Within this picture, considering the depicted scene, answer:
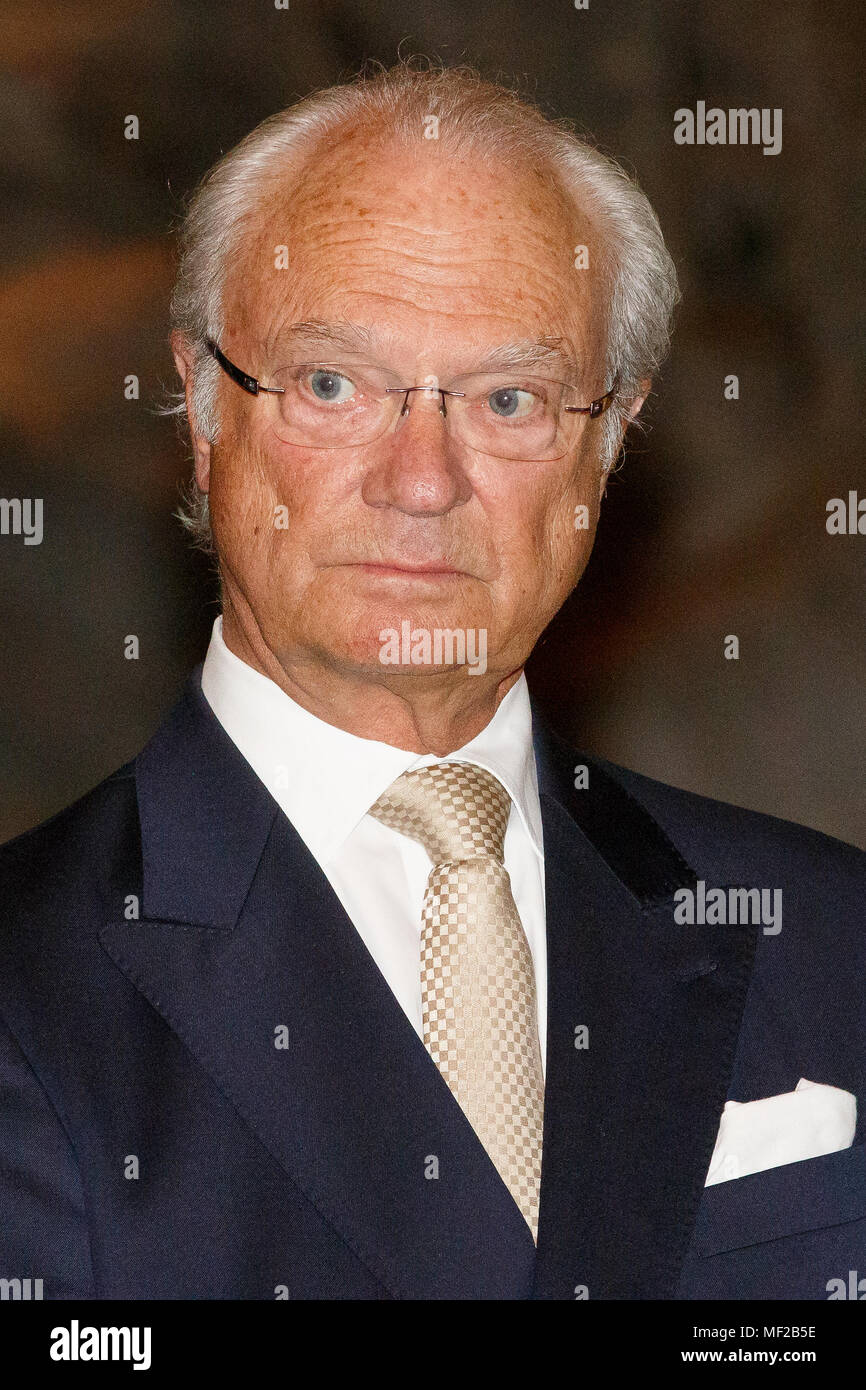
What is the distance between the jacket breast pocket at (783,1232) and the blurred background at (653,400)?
162cm

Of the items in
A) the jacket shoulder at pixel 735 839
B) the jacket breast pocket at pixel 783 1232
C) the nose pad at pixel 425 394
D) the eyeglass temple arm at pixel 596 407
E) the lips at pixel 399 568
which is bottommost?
the jacket breast pocket at pixel 783 1232

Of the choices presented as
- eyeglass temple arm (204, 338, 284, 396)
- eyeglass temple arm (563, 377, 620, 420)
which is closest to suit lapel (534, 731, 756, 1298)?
eyeglass temple arm (563, 377, 620, 420)

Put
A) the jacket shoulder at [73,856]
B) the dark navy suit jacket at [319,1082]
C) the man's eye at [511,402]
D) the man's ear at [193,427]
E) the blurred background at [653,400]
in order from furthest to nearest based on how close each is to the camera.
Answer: the blurred background at [653,400], the man's ear at [193,427], the man's eye at [511,402], the jacket shoulder at [73,856], the dark navy suit jacket at [319,1082]

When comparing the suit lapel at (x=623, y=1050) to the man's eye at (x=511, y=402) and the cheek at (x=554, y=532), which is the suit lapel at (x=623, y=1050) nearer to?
the cheek at (x=554, y=532)

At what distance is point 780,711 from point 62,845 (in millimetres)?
1998

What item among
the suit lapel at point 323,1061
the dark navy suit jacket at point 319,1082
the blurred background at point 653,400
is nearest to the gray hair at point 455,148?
the dark navy suit jacket at point 319,1082

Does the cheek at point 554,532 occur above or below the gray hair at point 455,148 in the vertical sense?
below

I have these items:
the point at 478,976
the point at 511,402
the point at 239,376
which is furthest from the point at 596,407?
the point at 478,976

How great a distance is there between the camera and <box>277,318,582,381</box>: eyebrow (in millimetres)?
1637

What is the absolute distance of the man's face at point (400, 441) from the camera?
1.62m

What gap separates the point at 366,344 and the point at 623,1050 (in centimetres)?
69

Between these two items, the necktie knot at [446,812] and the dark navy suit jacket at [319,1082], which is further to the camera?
the necktie knot at [446,812]

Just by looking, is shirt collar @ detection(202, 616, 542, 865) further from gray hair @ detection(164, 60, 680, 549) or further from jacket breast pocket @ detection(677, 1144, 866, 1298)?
jacket breast pocket @ detection(677, 1144, 866, 1298)

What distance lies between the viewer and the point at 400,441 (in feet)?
5.29
